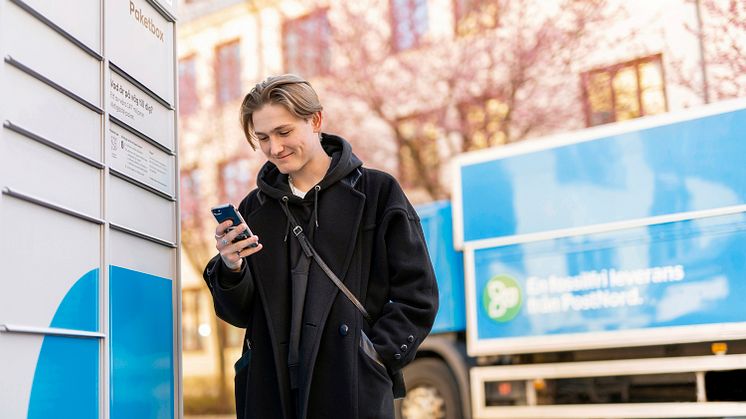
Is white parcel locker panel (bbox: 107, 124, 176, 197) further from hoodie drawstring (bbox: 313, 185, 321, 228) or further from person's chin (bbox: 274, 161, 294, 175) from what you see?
hoodie drawstring (bbox: 313, 185, 321, 228)

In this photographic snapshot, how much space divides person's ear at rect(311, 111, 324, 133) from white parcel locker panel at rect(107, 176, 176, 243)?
84 cm

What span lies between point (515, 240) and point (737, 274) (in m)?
2.10

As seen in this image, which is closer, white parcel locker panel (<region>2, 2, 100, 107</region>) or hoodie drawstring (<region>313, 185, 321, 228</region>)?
white parcel locker panel (<region>2, 2, 100, 107</region>)

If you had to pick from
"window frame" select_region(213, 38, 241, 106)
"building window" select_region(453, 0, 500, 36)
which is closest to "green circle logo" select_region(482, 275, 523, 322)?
"building window" select_region(453, 0, 500, 36)

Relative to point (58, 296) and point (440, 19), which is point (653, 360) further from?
point (440, 19)

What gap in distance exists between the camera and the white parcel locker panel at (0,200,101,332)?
287 centimetres

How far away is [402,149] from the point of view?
1616 cm

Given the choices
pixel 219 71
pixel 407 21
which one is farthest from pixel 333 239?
pixel 219 71

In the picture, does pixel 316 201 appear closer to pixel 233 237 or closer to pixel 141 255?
pixel 233 237

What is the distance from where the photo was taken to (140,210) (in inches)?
152

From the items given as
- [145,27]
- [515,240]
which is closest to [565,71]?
[515,240]

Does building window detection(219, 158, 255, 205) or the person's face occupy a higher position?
building window detection(219, 158, 255, 205)

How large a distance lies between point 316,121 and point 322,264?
50 centimetres

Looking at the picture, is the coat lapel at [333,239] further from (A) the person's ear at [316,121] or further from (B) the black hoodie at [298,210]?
(A) the person's ear at [316,121]
